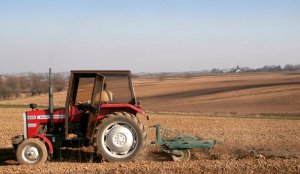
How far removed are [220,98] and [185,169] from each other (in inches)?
1658

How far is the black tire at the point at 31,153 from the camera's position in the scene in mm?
8398

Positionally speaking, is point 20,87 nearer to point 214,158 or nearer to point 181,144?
point 214,158

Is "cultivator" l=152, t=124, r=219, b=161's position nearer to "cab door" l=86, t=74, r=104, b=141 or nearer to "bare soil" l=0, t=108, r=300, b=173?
"bare soil" l=0, t=108, r=300, b=173

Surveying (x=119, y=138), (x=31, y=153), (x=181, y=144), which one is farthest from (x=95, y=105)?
(x=181, y=144)

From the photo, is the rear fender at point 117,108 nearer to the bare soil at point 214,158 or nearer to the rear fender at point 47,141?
the bare soil at point 214,158

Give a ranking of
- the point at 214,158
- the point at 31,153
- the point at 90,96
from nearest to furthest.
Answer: the point at 31,153 < the point at 90,96 < the point at 214,158

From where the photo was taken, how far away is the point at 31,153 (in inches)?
330

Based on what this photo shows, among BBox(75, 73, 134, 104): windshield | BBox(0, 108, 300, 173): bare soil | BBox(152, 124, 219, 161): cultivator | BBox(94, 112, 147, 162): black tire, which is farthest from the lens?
BBox(152, 124, 219, 161): cultivator

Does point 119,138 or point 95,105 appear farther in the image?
point 95,105

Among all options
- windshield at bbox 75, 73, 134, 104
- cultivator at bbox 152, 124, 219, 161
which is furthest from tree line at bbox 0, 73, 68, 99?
windshield at bbox 75, 73, 134, 104

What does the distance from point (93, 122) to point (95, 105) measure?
35 cm

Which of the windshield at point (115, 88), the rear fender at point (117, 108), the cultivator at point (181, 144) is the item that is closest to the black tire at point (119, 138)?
the rear fender at point (117, 108)

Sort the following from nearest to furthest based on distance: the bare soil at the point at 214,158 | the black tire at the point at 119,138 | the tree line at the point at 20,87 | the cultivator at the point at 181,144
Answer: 1. the bare soil at the point at 214,158
2. the black tire at the point at 119,138
3. the cultivator at the point at 181,144
4. the tree line at the point at 20,87

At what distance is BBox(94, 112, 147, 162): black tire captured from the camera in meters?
8.38
